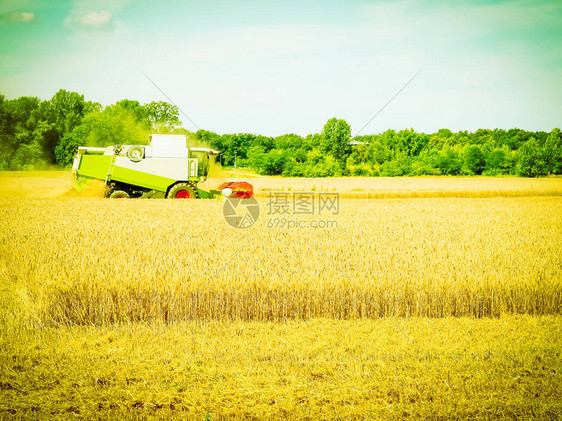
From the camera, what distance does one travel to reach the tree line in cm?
3141

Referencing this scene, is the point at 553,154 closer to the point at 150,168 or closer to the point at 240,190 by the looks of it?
the point at 240,190

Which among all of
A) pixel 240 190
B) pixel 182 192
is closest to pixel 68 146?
pixel 182 192

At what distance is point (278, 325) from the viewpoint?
235 inches

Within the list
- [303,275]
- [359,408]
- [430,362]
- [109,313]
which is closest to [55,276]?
[109,313]

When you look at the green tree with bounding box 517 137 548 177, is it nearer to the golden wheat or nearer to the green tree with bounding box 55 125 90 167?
the golden wheat

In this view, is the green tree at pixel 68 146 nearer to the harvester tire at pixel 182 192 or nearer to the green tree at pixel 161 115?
the green tree at pixel 161 115

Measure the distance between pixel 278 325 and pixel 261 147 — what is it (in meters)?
50.3

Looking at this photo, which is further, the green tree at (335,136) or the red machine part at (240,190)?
the green tree at (335,136)

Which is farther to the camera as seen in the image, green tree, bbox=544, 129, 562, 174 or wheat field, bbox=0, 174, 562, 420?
green tree, bbox=544, 129, 562, 174

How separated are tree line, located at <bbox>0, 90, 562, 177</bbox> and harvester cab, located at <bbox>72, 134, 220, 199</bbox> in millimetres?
5370

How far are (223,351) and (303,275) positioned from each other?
2.09m

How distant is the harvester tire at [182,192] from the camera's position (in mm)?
18464

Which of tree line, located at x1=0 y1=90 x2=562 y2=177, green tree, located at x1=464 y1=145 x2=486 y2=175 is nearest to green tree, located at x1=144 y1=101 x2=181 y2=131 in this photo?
tree line, located at x1=0 y1=90 x2=562 y2=177

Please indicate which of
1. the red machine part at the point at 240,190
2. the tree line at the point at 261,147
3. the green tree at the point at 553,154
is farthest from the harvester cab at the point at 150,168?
the green tree at the point at 553,154
